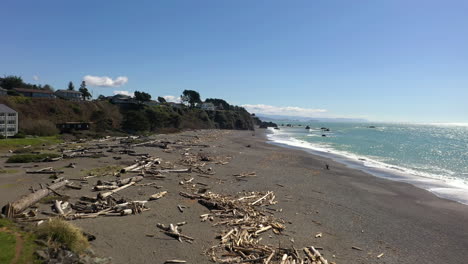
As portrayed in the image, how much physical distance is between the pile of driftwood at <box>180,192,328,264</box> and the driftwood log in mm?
8371

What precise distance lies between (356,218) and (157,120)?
79903mm

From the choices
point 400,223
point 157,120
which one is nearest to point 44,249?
point 400,223

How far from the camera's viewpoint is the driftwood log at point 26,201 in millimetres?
12539

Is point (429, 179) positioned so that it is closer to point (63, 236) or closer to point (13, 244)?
point (63, 236)

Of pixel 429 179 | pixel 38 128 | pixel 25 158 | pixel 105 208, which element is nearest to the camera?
pixel 105 208

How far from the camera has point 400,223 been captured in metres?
16.6

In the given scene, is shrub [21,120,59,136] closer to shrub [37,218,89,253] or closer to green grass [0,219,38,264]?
green grass [0,219,38,264]

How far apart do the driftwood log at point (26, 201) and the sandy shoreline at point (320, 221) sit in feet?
4.14

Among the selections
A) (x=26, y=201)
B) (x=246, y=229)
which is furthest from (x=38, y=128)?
(x=246, y=229)

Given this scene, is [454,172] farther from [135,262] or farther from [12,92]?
[12,92]

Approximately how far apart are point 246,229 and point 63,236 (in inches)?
308

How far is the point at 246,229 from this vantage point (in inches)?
523

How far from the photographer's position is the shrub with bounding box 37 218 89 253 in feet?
31.5

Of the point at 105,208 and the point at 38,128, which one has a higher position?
the point at 38,128
